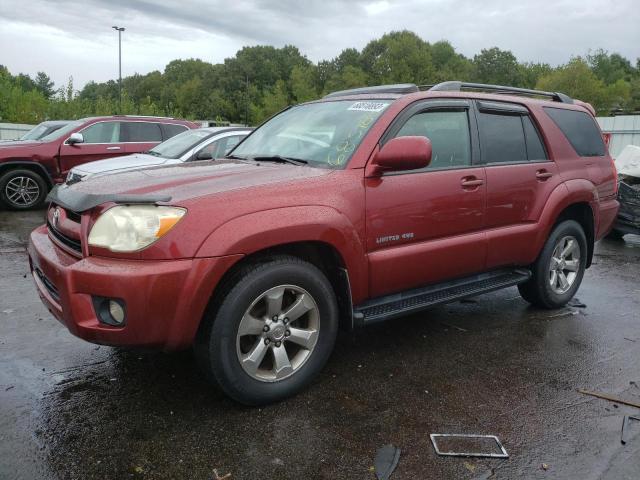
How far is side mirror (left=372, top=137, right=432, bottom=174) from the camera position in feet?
10.6

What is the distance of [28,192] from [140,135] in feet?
7.47

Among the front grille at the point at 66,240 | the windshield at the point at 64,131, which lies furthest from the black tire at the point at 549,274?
the windshield at the point at 64,131

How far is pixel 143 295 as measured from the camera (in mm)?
2592

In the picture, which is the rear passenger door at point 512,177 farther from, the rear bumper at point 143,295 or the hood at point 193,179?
the rear bumper at point 143,295

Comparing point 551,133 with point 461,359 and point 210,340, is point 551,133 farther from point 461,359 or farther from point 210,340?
point 210,340

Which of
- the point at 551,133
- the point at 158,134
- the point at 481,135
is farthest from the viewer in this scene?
the point at 158,134

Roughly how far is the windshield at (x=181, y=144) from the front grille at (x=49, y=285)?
4.85 meters

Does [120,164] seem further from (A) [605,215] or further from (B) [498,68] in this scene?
(B) [498,68]

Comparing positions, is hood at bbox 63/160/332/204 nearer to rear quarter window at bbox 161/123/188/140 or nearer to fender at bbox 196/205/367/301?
fender at bbox 196/205/367/301

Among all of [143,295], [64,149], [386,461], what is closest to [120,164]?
[64,149]

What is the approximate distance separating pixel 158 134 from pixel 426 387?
9.05m

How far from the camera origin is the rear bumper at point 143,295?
2596 millimetres

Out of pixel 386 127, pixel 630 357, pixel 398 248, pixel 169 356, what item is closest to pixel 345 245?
pixel 398 248

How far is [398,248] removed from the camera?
3.47 m
